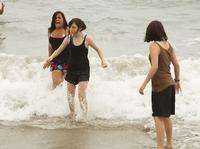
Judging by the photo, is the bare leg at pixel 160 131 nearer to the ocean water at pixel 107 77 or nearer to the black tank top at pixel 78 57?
the ocean water at pixel 107 77

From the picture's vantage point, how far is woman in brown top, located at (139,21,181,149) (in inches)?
217

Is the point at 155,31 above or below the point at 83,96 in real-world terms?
above

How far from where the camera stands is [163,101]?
568 centimetres

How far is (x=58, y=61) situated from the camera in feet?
25.8

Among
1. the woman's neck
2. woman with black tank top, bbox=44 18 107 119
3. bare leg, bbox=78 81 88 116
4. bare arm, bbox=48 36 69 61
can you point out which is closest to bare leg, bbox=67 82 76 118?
woman with black tank top, bbox=44 18 107 119

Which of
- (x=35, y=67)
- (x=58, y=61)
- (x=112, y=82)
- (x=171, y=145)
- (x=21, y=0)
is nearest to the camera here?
(x=171, y=145)

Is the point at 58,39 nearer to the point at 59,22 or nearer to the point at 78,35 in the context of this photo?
the point at 59,22

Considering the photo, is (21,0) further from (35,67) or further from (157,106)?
(157,106)

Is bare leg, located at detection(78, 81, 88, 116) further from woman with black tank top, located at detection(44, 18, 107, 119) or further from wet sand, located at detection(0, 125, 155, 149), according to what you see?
wet sand, located at detection(0, 125, 155, 149)

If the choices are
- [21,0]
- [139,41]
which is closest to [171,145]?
[139,41]

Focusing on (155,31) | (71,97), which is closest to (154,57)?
(155,31)

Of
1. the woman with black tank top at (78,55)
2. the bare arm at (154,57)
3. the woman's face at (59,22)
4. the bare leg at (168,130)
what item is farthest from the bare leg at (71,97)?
the bare arm at (154,57)

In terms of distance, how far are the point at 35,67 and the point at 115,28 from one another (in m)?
6.36

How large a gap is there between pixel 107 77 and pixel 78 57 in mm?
2837
